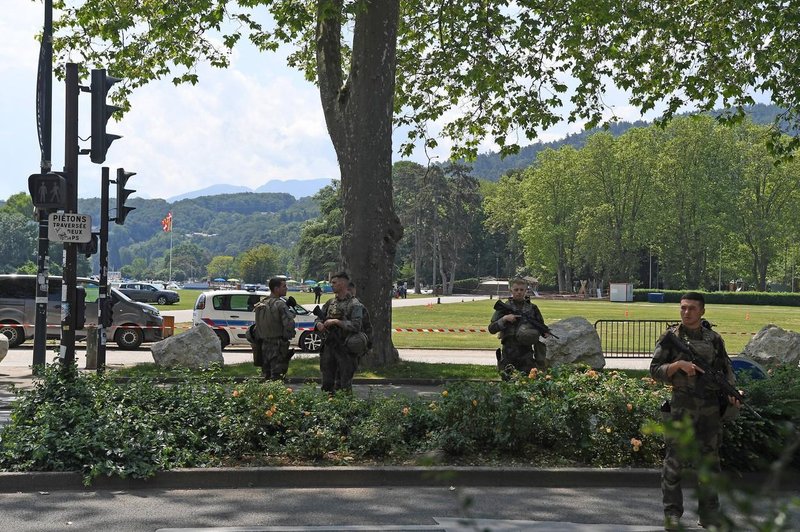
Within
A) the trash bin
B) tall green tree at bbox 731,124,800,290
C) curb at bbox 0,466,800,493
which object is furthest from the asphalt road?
tall green tree at bbox 731,124,800,290

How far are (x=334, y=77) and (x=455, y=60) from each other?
12.4 ft

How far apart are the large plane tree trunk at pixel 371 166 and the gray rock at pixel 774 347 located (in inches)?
288

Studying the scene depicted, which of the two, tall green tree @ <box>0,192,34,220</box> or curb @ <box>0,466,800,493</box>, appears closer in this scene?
curb @ <box>0,466,800,493</box>

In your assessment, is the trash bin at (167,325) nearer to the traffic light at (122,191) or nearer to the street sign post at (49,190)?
the traffic light at (122,191)

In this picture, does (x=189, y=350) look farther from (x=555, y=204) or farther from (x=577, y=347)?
(x=555, y=204)

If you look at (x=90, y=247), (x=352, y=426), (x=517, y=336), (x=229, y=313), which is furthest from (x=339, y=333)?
(x=229, y=313)

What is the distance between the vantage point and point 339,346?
1055 centimetres

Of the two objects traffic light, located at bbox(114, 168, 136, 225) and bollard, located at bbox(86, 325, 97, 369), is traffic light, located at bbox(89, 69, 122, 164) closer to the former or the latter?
traffic light, located at bbox(114, 168, 136, 225)

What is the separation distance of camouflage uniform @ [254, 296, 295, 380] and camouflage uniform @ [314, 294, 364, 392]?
126 centimetres

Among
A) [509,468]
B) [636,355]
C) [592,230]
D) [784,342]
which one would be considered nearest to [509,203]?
[592,230]

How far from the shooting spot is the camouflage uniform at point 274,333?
464 inches

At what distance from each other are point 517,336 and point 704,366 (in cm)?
456

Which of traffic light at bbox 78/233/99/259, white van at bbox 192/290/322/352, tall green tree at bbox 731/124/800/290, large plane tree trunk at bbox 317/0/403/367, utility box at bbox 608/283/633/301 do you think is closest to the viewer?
traffic light at bbox 78/233/99/259

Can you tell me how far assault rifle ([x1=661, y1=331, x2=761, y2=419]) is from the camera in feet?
20.6
